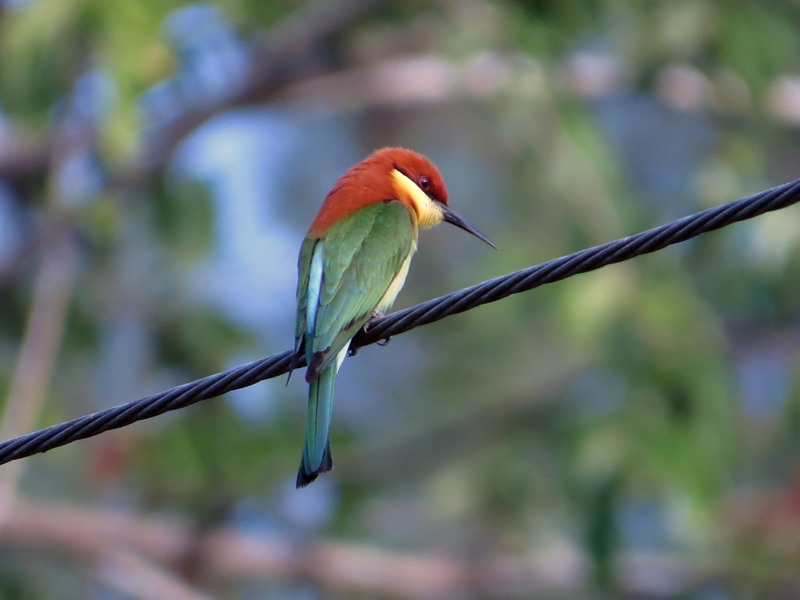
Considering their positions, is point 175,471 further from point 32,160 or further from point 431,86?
point 431,86

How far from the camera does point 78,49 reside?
6480 millimetres

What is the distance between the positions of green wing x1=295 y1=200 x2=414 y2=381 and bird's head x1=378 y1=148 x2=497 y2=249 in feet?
1.05

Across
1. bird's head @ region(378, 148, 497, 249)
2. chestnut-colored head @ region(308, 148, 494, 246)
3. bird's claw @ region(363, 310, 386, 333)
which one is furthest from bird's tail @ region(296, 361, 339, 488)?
bird's head @ region(378, 148, 497, 249)

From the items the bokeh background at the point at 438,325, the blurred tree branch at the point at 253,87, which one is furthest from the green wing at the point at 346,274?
the blurred tree branch at the point at 253,87

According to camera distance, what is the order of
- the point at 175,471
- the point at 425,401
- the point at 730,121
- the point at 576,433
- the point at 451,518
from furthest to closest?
the point at 425,401 < the point at 451,518 < the point at 730,121 < the point at 175,471 < the point at 576,433

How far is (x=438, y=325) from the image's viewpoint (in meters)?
11.7

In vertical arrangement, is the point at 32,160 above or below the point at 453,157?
below

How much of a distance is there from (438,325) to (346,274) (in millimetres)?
8261

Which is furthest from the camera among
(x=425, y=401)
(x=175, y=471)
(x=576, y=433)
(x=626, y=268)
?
(x=425, y=401)

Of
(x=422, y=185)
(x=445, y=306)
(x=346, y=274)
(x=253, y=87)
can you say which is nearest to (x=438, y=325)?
(x=253, y=87)

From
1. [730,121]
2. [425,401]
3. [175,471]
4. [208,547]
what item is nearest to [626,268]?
[730,121]

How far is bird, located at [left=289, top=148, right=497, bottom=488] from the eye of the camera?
305 cm

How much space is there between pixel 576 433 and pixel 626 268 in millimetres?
1025

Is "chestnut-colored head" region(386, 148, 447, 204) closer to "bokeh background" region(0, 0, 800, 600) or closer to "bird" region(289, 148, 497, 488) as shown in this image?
"bird" region(289, 148, 497, 488)
